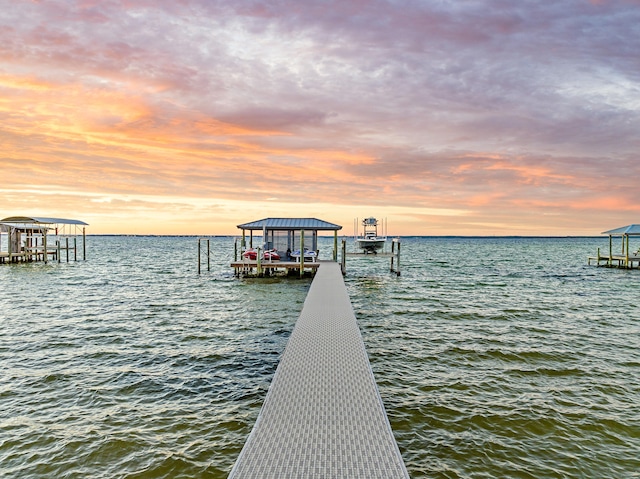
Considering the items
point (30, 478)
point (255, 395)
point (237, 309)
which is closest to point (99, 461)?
point (30, 478)

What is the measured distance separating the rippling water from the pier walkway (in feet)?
4.30

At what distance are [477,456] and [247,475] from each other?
4302mm

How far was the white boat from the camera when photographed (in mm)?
44781

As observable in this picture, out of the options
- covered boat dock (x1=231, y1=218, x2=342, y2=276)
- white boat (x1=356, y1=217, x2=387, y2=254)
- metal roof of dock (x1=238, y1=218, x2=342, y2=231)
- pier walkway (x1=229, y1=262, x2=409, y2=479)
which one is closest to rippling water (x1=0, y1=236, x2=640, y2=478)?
pier walkway (x1=229, y1=262, x2=409, y2=479)

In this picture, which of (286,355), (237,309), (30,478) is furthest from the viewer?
(237,309)

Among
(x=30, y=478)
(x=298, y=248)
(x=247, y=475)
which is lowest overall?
(x=30, y=478)

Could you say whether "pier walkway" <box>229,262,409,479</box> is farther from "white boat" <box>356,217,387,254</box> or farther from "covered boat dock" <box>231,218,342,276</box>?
"white boat" <box>356,217,387,254</box>

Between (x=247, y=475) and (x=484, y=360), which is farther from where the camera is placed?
(x=484, y=360)

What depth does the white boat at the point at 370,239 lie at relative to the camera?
4478 cm

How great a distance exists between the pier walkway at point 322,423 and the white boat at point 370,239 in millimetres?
35356

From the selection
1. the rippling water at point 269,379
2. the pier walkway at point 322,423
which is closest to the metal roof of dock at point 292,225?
the rippling water at point 269,379

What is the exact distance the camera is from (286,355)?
890cm

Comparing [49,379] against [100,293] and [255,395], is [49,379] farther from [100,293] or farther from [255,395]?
[100,293]

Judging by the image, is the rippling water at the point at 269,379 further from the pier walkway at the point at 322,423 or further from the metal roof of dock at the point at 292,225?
the metal roof of dock at the point at 292,225
